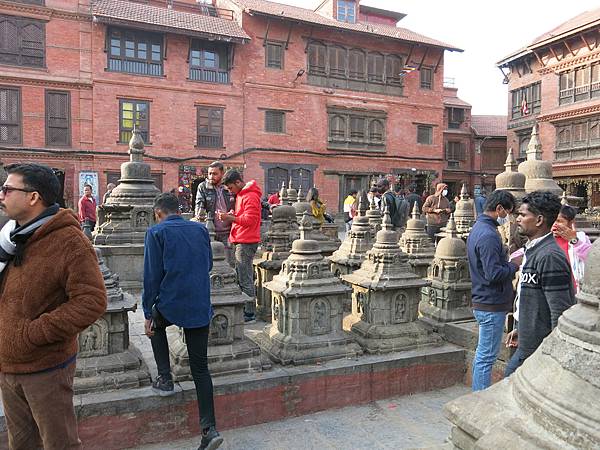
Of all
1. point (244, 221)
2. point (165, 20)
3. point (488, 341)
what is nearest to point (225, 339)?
point (244, 221)

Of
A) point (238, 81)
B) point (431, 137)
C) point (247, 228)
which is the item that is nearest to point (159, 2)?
point (238, 81)

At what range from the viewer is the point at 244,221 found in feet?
20.5

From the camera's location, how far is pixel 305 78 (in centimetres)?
2583

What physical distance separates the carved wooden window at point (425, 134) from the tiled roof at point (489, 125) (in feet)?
29.6

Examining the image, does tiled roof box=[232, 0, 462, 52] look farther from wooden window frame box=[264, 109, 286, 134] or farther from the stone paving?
the stone paving

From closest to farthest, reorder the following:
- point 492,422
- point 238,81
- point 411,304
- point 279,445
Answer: point 492,422
point 279,445
point 411,304
point 238,81

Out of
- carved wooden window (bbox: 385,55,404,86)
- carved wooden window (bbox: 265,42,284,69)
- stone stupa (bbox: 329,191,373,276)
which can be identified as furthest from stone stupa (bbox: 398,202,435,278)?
carved wooden window (bbox: 385,55,404,86)

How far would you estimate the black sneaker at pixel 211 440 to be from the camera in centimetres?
392

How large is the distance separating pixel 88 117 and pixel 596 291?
2261 cm

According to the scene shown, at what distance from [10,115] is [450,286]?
20.5m

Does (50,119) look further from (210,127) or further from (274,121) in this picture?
(274,121)

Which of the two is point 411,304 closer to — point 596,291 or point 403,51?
point 596,291

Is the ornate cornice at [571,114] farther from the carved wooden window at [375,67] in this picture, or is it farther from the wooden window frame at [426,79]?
the carved wooden window at [375,67]

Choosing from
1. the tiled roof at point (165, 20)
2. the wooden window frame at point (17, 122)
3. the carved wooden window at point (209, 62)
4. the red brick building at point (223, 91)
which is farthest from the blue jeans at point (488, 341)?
the carved wooden window at point (209, 62)
